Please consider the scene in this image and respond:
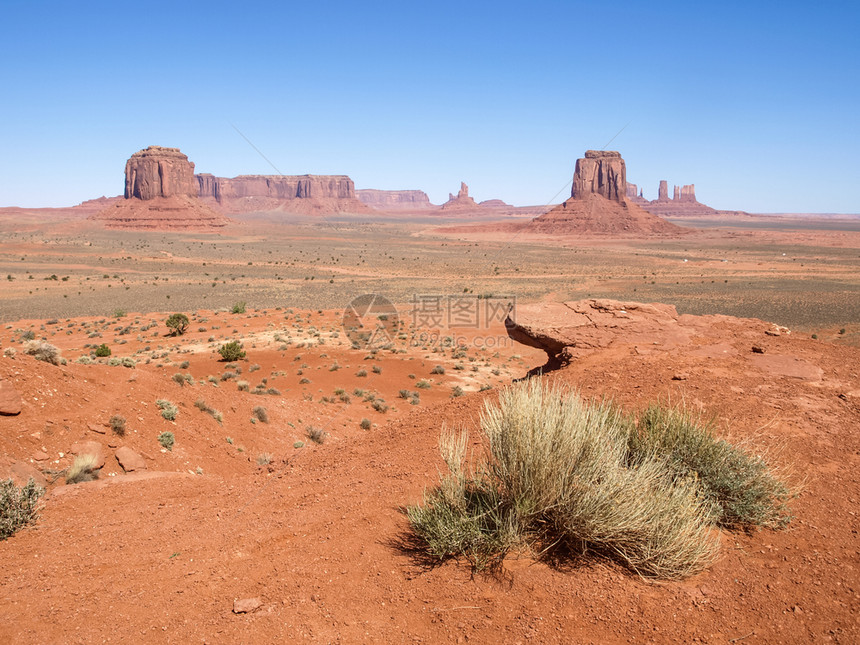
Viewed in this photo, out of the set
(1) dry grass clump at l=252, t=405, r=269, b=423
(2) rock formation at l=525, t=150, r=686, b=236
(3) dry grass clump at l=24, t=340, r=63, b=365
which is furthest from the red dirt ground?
(2) rock formation at l=525, t=150, r=686, b=236

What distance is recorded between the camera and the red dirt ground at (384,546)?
3.54 meters

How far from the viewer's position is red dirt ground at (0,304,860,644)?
11.6ft

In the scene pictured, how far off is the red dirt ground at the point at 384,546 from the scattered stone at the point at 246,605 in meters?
0.05

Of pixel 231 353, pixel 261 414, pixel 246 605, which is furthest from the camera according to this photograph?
pixel 231 353

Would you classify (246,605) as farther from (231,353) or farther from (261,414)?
(231,353)

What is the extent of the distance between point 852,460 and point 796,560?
1.95 meters

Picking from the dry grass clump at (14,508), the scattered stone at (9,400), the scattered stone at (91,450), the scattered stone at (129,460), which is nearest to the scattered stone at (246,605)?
the dry grass clump at (14,508)

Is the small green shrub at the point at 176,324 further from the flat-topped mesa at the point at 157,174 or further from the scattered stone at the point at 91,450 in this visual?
the flat-topped mesa at the point at 157,174

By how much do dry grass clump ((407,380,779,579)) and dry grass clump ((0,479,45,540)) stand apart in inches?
163

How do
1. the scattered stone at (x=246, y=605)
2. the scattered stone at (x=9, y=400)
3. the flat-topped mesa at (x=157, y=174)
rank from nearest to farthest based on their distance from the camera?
the scattered stone at (x=246, y=605)
the scattered stone at (x=9, y=400)
the flat-topped mesa at (x=157, y=174)

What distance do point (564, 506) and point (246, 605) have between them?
2407mm

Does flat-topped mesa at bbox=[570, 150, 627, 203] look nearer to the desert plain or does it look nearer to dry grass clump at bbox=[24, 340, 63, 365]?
the desert plain

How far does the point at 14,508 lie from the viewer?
545 centimetres

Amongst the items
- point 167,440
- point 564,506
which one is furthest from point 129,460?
point 564,506
